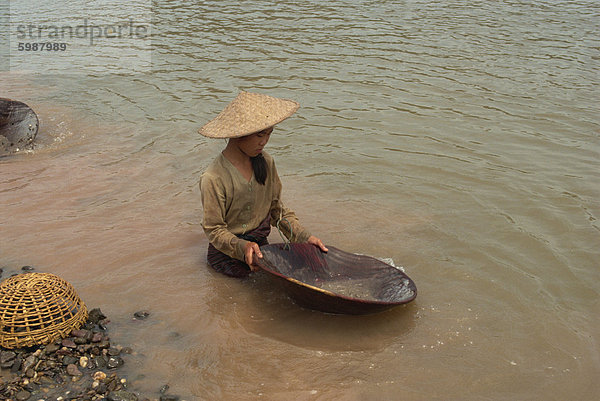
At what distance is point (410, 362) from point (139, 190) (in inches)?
127

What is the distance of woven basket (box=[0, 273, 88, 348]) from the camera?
10.3 ft

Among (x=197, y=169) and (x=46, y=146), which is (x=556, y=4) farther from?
(x=46, y=146)

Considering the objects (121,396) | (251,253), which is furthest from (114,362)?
(251,253)

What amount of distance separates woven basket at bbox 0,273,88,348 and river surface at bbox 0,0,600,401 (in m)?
0.38

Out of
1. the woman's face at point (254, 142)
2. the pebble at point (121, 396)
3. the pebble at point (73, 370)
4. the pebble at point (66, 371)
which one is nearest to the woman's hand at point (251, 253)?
the woman's face at point (254, 142)

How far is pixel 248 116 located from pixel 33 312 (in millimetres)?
1616

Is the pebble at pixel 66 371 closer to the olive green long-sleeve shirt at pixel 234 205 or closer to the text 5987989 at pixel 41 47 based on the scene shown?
the olive green long-sleeve shirt at pixel 234 205

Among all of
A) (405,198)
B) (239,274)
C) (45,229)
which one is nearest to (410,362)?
(239,274)

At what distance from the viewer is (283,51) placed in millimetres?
9609

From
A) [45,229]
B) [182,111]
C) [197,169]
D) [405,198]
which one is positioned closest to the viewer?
[45,229]

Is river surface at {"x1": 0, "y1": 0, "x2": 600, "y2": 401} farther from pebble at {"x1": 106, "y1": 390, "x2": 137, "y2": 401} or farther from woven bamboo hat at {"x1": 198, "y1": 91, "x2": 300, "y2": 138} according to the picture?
woven bamboo hat at {"x1": 198, "y1": 91, "x2": 300, "y2": 138}

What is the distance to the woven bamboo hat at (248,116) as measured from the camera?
11.3 feet

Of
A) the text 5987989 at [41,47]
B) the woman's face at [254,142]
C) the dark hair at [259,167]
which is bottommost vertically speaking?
Result: the text 5987989 at [41,47]

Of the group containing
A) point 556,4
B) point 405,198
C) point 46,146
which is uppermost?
point 556,4
